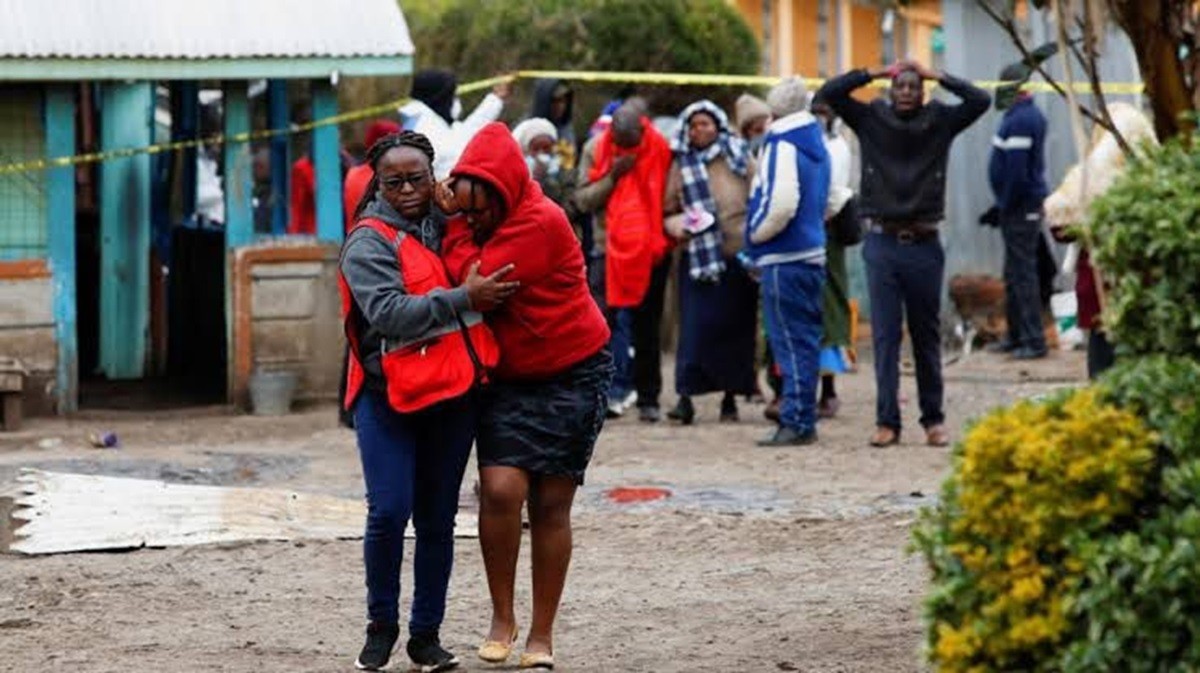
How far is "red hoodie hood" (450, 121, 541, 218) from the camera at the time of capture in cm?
765

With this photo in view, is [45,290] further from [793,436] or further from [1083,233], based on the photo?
[1083,233]

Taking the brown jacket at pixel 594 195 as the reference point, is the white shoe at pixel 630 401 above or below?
below

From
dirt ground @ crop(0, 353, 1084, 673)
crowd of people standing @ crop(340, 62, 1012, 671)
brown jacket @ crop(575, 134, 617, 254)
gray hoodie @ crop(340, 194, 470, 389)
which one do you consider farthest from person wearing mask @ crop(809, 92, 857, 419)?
gray hoodie @ crop(340, 194, 470, 389)

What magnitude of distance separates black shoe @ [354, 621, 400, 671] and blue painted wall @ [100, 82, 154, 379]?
31.6ft

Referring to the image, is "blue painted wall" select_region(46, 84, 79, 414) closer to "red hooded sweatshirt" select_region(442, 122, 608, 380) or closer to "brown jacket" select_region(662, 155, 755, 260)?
"brown jacket" select_region(662, 155, 755, 260)

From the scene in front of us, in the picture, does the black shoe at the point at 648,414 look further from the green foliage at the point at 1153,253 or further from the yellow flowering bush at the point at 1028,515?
the yellow flowering bush at the point at 1028,515

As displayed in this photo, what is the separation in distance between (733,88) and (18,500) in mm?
10749

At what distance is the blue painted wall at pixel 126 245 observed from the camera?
17219mm

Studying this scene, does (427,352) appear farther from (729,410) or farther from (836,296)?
(729,410)

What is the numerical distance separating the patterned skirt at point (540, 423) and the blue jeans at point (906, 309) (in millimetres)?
5727

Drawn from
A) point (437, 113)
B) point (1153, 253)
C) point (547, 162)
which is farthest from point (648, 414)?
point (1153, 253)

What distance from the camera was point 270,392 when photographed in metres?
15.9

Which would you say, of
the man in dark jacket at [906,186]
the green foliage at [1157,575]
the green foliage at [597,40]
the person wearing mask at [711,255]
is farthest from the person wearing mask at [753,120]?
the green foliage at [1157,575]

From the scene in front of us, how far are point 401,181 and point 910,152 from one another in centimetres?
610
